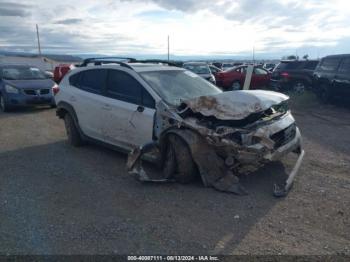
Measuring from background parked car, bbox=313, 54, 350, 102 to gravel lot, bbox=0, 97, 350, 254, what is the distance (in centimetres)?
655

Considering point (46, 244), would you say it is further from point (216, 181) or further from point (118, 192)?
point (216, 181)

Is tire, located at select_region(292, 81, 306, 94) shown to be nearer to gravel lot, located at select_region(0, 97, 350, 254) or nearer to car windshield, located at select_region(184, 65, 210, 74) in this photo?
car windshield, located at select_region(184, 65, 210, 74)

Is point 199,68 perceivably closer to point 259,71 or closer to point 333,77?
point 259,71

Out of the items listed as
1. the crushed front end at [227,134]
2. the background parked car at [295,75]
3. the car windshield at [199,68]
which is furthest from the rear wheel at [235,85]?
the crushed front end at [227,134]

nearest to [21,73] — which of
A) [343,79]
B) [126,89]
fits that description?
[126,89]

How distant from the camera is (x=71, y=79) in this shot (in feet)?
25.1

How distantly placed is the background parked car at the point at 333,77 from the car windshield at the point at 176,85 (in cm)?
784

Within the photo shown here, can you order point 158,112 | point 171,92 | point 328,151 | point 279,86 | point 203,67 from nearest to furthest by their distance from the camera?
point 158,112
point 171,92
point 328,151
point 279,86
point 203,67

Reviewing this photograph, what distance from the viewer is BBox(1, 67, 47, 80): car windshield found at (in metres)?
13.3

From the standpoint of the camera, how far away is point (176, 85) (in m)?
6.25

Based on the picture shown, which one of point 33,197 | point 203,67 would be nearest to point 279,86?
point 203,67

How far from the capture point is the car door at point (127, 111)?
5.80 metres

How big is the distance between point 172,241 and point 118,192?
159cm

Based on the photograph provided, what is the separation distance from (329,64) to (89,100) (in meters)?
→ 10.1
